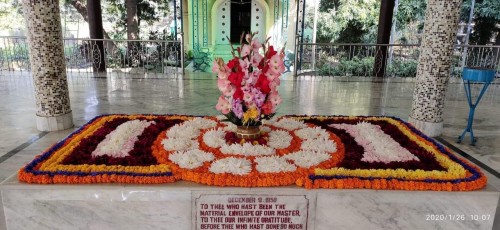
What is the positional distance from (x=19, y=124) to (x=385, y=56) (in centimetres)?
810

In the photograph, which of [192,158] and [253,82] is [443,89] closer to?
[253,82]

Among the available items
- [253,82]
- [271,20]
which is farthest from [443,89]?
[271,20]

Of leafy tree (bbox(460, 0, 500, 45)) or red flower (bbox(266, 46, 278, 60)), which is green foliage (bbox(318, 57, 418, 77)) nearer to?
leafy tree (bbox(460, 0, 500, 45))

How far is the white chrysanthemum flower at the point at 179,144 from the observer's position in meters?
2.78

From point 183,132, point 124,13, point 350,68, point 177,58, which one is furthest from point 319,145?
point 124,13

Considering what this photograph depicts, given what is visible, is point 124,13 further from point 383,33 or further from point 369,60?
point 383,33

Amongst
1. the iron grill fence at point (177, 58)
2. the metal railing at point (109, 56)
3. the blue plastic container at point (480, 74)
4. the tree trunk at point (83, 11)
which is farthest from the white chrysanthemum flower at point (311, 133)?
the tree trunk at point (83, 11)

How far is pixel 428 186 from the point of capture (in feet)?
7.72

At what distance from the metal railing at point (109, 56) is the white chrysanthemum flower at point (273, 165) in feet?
24.3

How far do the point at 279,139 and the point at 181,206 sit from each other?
3.16ft

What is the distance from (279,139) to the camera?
2.95 m

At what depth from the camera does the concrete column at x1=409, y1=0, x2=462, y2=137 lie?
4.19 m

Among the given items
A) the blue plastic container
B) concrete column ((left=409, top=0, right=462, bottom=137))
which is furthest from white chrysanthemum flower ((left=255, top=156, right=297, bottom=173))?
concrete column ((left=409, top=0, right=462, bottom=137))
